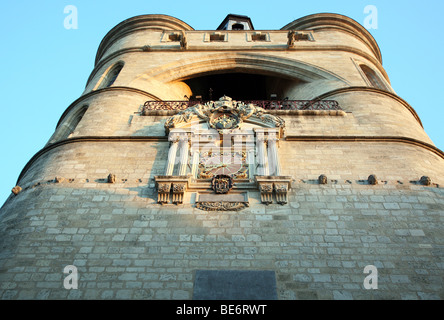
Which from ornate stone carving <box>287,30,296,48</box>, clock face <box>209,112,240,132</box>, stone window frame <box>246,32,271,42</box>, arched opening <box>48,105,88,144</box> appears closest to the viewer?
clock face <box>209,112,240,132</box>

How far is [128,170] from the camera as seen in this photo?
25.1ft

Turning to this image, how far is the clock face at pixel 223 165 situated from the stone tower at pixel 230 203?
3cm

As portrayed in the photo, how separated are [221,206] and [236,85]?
9135 mm

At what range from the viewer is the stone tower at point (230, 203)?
18.2ft

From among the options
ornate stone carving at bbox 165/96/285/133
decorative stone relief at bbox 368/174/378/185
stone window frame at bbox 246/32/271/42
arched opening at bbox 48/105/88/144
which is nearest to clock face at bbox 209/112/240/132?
ornate stone carving at bbox 165/96/285/133

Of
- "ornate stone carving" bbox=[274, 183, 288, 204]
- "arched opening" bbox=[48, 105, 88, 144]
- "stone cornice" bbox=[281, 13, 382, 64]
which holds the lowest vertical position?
"ornate stone carving" bbox=[274, 183, 288, 204]

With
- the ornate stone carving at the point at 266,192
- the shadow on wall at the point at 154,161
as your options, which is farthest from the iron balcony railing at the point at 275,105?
the ornate stone carving at the point at 266,192

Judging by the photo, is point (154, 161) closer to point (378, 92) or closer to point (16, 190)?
point (16, 190)

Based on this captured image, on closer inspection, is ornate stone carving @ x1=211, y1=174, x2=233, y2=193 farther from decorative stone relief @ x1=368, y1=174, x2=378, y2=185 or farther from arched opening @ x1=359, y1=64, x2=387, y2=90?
arched opening @ x1=359, y1=64, x2=387, y2=90

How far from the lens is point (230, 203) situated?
6793mm

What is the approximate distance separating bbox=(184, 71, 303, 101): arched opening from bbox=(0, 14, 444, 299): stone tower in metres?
3.59

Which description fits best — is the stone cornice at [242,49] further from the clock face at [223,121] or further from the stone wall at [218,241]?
the stone wall at [218,241]

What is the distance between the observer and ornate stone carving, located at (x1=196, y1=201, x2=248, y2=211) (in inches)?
264
